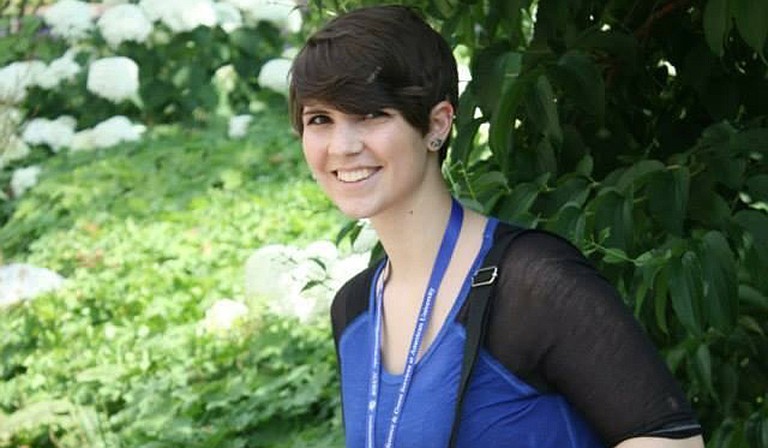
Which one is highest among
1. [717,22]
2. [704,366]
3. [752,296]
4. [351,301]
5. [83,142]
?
[717,22]

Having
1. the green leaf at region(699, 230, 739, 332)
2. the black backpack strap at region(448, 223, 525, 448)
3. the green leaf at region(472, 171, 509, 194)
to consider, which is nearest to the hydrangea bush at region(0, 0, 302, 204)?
the green leaf at region(472, 171, 509, 194)

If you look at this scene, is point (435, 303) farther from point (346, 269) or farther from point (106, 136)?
point (106, 136)

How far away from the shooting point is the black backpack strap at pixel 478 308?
1.82m

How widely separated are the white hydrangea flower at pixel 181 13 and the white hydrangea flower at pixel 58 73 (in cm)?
50

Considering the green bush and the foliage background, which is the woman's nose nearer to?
the foliage background

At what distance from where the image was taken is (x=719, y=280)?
2.56m

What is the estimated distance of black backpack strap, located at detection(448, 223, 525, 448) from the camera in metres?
1.82

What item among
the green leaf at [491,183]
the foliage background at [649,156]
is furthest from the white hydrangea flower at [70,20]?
the green leaf at [491,183]

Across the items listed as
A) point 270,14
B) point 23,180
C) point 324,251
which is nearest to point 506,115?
point 324,251

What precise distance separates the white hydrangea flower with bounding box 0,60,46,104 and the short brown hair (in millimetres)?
6584

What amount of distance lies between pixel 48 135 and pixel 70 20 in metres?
0.89

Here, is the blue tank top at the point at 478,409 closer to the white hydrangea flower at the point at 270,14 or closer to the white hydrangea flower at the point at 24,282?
the white hydrangea flower at the point at 24,282

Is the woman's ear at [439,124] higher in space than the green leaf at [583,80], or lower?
higher

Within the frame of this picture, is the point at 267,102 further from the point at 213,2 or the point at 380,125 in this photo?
the point at 380,125
